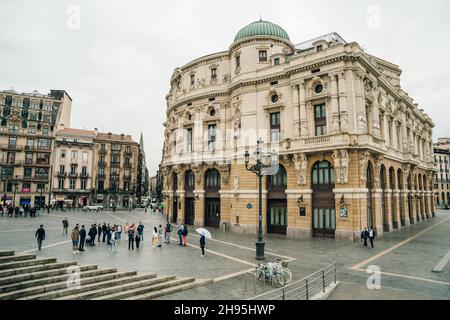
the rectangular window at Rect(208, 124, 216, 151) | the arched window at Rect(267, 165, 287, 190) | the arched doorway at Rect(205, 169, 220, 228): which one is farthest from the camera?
the rectangular window at Rect(208, 124, 216, 151)

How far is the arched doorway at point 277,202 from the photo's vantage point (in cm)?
2835

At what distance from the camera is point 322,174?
85.7 ft

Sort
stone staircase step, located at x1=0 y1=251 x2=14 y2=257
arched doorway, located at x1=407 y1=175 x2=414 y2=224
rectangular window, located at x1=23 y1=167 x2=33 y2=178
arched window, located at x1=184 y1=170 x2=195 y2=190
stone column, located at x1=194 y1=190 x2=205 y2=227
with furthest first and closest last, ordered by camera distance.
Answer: rectangular window, located at x1=23 y1=167 x2=33 y2=178 → arched doorway, located at x1=407 y1=175 x2=414 y2=224 → arched window, located at x1=184 y1=170 x2=195 y2=190 → stone column, located at x1=194 y1=190 x2=205 y2=227 → stone staircase step, located at x1=0 y1=251 x2=14 y2=257

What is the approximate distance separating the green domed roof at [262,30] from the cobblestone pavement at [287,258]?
23476mm

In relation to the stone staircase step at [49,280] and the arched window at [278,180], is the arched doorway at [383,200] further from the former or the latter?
the stone staircase step at [49,280]

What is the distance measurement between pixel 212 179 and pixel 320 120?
1443cm

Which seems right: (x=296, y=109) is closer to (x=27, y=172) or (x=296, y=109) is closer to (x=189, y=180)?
(x=189, y=180)

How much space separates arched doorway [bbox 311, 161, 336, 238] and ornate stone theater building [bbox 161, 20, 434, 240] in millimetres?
90

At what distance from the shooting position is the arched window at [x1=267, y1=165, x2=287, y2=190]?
28.5 m

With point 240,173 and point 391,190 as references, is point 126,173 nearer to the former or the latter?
point 240,173

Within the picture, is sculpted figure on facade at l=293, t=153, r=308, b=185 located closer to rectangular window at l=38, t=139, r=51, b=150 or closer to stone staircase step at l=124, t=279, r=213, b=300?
stone staircase step at l=124, t=279, r=213, b=300

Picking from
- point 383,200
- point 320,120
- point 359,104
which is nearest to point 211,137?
point 320,120

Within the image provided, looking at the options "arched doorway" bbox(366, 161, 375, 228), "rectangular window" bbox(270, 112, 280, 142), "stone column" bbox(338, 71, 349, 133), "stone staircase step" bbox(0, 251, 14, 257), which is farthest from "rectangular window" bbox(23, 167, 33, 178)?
"arched doorway" bbox(366, 161, 375, 228)

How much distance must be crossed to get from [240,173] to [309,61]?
13.1m
